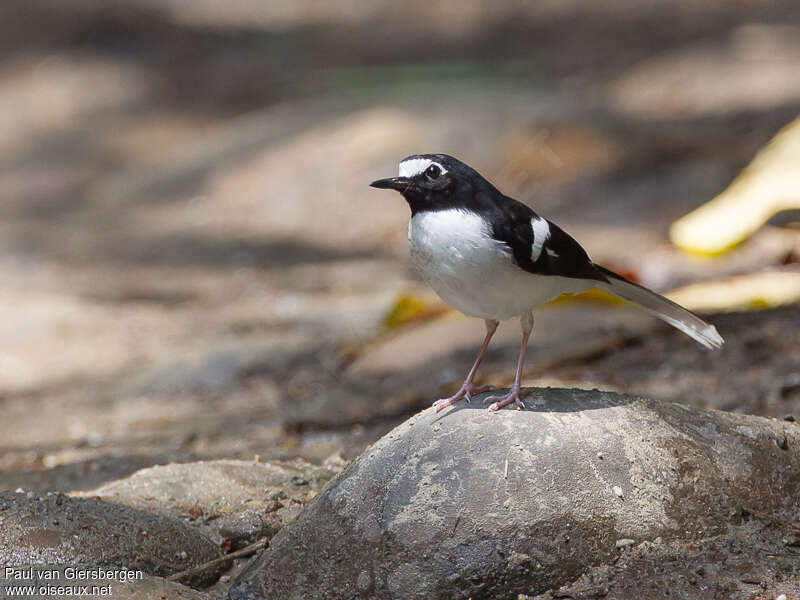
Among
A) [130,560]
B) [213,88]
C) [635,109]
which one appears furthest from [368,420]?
[213,88]

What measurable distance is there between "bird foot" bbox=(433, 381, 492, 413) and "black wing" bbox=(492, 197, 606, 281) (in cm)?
46

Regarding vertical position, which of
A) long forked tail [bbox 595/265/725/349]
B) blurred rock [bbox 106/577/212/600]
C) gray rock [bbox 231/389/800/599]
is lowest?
blurred rock [bbox 106/577/212/600]

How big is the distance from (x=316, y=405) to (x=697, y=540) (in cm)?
307

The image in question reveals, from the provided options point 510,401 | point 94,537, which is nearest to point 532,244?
point 510,401

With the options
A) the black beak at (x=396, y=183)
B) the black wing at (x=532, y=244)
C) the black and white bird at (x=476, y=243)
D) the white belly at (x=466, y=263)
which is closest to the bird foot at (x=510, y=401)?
the black and white bird at (x=476, y=243)

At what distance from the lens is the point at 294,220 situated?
11.0 m

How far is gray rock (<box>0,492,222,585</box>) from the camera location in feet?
10.5

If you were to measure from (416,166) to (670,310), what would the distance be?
1075 millimetres

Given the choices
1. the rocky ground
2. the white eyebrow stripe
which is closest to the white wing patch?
the white eyebrow stripe

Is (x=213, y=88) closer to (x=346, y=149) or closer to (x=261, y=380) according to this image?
(x=346, y=149)

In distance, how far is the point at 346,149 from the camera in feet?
38.4

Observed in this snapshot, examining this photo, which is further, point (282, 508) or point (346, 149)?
point (346, 149)

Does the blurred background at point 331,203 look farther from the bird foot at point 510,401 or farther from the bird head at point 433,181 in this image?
the bird head at point 433,181

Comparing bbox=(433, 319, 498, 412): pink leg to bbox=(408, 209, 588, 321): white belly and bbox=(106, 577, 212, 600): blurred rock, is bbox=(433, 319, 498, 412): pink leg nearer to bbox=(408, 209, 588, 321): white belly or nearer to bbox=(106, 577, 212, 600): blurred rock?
bbox=(408, 209, 588, 321): white belly
